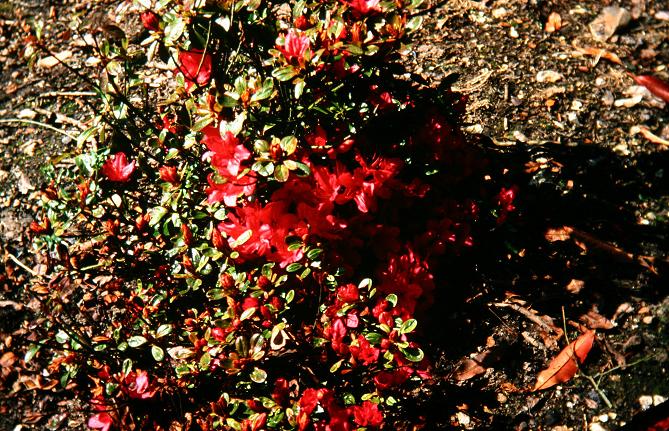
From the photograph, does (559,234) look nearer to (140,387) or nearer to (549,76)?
(549,76)

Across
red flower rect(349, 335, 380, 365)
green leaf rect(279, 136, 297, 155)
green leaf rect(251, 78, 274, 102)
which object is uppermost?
green leaf rect(251, 78, 274, 102)

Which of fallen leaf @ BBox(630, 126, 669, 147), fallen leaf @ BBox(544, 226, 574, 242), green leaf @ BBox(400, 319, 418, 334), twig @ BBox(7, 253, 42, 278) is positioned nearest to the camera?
green leaf @ BBox(400, 319, 418, 334)

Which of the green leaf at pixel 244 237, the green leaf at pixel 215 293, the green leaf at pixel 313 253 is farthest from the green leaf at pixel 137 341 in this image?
the green leaf at pixel 313 253

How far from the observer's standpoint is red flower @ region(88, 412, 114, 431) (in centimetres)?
213

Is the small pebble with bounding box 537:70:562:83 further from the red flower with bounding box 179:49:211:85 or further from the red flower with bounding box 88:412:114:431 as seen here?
the red flower with bounding box 88:412:114:431

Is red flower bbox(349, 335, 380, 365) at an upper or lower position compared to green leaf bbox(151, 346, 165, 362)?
lower

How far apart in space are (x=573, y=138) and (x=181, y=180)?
201 cm

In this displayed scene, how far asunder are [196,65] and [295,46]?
34 cm

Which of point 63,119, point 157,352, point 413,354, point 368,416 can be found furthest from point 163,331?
point 63,119

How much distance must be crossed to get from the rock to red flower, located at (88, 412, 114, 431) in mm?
3286

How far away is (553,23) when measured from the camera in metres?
3.38

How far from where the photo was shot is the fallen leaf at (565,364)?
7.41ft

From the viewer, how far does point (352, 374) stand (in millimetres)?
2240

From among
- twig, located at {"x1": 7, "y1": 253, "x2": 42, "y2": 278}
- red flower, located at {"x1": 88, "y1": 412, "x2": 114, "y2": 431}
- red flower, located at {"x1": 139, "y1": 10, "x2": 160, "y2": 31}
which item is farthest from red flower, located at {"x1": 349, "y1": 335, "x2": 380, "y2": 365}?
twig, located at {"x1": 7, "y1": 253, "x2": 42, "y2": 278}
